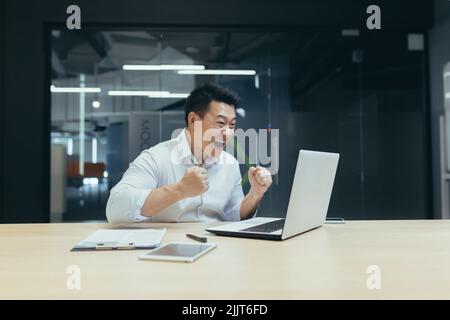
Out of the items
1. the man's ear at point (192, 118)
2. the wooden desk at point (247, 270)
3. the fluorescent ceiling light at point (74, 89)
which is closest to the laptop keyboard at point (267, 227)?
Answer: the wooden desk at point (247, 270)

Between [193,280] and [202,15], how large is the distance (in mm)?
2875

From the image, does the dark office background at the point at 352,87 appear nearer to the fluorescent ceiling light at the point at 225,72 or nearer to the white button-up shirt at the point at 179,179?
the fluorescent ceiling light at the point at 225,72

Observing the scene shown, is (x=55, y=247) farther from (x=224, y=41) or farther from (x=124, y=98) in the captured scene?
(x=224, y=41)

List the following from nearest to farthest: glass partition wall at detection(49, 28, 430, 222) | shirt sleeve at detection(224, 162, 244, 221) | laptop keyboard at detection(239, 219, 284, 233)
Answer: laptop keyboard at detection(239, 219, 284, 233) → shirt sleeve at detection(224, 162, 244, 221) → glass partition wall at detection(49, 28, 430, 222)

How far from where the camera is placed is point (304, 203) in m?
1.12

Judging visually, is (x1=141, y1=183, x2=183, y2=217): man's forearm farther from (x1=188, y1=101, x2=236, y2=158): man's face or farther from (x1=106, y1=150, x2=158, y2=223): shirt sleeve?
(x1=188, y1=101, x2=236, y2=158): man's face

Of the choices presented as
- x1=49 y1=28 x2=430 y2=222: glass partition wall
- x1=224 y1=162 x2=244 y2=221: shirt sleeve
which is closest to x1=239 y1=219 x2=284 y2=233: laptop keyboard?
x1=224 y1=162 x2=244 y2=221: shirt sleeve

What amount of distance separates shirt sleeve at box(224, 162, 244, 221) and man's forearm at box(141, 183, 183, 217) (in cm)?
48

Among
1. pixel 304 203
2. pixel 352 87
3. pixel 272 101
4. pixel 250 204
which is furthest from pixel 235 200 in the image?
pixel 352 87

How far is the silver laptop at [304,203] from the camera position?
105 cm

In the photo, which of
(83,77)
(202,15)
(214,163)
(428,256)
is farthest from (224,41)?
(428,256)

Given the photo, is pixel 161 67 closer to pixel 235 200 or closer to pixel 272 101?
pixel 272 101

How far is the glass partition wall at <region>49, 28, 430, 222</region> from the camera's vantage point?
10.8 ft

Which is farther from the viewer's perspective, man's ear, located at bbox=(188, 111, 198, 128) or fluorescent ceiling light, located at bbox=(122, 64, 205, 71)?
fluorescent ceiling light, located at bbox=(122, 64, 205, 71)
